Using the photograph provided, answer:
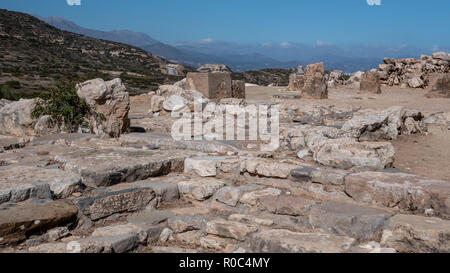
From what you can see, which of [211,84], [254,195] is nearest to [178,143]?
[254,195]

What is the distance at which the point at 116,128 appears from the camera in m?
7.09

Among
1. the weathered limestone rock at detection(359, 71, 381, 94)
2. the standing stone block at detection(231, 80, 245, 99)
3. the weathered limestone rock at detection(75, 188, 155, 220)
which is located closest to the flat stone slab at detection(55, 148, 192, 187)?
the weathered limestone rock at detection(75, 188, 155, 220)

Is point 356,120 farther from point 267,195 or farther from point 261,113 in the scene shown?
point 267,195

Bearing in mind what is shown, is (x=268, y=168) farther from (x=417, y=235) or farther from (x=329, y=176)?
(x=417, y=235)

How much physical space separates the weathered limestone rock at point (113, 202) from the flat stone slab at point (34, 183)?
268 millimetres

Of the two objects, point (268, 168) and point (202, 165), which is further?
point (202, 165)

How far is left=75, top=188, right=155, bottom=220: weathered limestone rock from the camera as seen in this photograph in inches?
138

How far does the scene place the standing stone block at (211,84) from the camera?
41.5ft

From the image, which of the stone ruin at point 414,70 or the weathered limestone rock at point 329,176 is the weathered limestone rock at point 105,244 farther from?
the stone ruin at point 414,70

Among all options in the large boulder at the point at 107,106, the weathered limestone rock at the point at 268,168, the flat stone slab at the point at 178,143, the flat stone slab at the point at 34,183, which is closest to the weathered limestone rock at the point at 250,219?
the weathered limestone rock at the point at 268,168

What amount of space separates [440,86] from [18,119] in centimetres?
1319

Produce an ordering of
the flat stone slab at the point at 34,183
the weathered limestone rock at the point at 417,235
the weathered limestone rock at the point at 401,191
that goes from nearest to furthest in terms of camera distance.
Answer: the weathered limestone rock at the point at 417,235
the weathered limestone rock at the point at 401,191
the flat stone slab at the point at 34,183

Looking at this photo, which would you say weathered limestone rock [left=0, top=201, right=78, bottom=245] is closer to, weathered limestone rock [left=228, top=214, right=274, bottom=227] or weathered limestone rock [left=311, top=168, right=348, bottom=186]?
weathered limestone rock [left=228, top=214, right=274, bottom=227]

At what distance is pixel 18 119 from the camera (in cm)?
752
